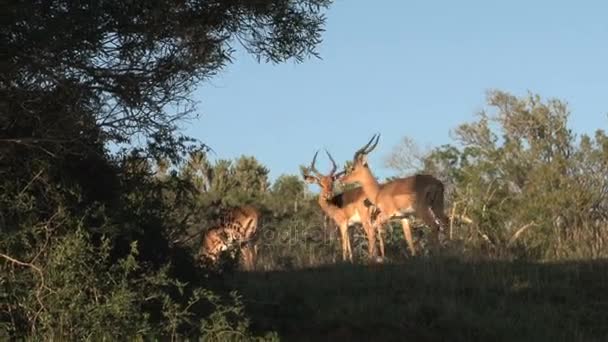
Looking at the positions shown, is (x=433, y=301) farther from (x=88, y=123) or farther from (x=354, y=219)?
(x=354, y=219)

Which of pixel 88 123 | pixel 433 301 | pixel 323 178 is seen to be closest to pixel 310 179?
pixel 323 178

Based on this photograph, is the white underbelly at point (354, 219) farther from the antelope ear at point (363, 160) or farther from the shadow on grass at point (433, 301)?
the shadow on grass at point (433, 301)

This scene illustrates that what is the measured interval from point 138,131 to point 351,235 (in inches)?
660

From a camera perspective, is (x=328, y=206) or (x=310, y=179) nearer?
(x=328, y=206)

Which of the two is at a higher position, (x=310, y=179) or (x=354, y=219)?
(x=310, y=179)

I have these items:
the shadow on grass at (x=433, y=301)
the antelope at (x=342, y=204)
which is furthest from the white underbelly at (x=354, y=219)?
the shadow on grass at (x=433, y=301)

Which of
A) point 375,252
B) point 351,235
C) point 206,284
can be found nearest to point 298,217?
point 351,235

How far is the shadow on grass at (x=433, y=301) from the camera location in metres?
12.5

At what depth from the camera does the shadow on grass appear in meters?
12.5

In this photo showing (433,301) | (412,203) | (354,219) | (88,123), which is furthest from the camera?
(354,219)

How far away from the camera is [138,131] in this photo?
1053 centimetres

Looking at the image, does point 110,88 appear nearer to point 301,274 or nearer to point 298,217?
point 301,274

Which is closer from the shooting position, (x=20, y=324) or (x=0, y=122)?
(x=0, y=122)

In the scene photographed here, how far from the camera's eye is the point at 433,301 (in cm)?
1377
